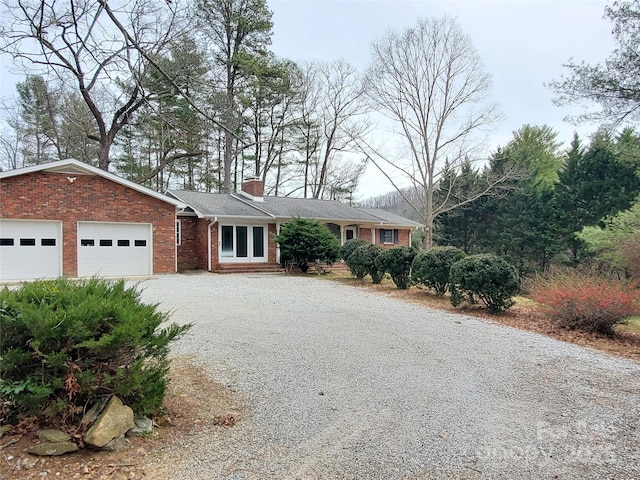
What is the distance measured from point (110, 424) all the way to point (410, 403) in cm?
248

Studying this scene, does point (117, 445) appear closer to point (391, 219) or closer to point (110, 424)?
point (110, 424)

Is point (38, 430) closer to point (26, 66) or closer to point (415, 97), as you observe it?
point (26, 66)

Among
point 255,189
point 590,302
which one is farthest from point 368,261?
point 255,189

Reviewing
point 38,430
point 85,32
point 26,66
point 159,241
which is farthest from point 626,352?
point 159,241

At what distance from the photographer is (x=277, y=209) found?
813 inches

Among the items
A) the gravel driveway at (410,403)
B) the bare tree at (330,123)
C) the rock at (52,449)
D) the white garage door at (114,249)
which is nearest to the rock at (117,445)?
the rock at (52,449)

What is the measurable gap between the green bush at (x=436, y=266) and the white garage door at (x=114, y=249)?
33.8 ft

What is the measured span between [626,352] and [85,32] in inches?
331

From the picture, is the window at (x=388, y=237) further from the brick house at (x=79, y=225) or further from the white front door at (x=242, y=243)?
the brick house at (x=79, y=225)

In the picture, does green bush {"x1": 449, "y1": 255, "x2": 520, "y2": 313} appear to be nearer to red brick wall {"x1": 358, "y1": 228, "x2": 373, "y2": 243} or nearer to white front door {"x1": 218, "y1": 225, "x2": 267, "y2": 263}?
white front door {"x1": 218, "y1": 225, "x2": 267, "y2": 263}

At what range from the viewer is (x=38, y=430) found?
109 inches

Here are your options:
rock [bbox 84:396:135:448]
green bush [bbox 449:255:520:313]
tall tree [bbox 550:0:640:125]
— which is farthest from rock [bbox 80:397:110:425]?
tall tree [bbox 550:0:640:125]

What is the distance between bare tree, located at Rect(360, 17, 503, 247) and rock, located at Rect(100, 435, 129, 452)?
2212 centimetres

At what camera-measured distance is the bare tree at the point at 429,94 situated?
2189 centimetres
